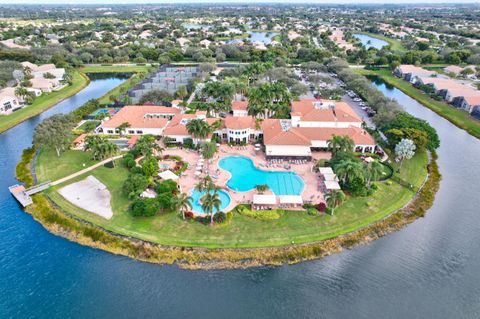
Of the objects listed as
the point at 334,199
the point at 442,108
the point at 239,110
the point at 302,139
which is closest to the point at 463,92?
the point at 442,108

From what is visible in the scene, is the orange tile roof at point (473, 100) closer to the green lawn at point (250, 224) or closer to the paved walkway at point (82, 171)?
the green lawn at point (250, 224)

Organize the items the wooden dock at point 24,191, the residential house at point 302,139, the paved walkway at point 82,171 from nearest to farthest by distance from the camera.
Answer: the wooden dock at point 24,191
the paved walkway at point 82,171
the residential house at point 302,139

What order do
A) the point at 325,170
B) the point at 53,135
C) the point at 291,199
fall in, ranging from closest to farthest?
the point at 291,199, the point at 325,170, the point at 53,135

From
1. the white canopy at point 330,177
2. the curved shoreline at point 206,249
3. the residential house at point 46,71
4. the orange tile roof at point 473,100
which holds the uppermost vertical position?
the residential house at point 46,71

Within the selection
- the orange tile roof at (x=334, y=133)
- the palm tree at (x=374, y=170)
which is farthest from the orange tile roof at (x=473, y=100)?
the palm tree at (x=374, y=170)

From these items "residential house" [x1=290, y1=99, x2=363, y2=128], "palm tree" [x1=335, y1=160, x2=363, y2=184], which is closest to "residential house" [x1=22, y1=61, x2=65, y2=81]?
"residential house" [x1=290, y1=99, x2=363, y2=128]

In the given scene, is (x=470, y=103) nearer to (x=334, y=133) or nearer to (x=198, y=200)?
(x=334, y=133)

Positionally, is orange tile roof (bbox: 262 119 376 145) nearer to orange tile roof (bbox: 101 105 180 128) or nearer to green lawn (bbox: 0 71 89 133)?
orange tile roof (bbox: 101 105 180 128)
